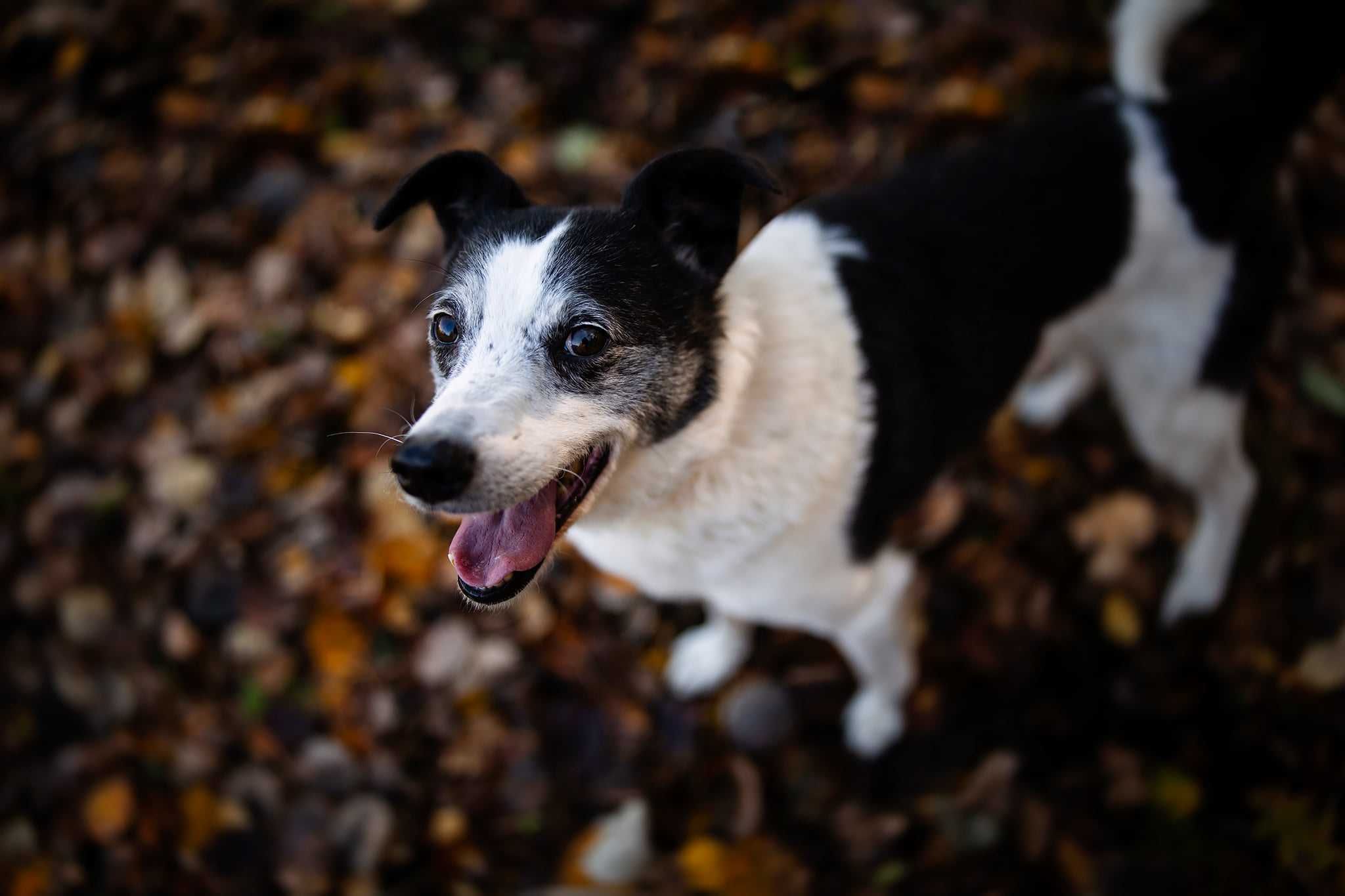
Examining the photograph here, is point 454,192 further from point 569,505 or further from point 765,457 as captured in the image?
point 765,457

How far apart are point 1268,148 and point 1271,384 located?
106 centimetres

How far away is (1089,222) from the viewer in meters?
2.09

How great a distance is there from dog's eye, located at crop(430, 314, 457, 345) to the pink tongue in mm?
384

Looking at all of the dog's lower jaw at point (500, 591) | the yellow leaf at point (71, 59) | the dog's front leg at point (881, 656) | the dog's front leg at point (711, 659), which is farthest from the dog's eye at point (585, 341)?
the yellow leaf at point (71, 59)

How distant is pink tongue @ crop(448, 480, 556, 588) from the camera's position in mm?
1647

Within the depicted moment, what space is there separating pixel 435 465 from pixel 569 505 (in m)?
0.32

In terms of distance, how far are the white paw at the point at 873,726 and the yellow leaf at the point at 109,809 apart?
2.23m

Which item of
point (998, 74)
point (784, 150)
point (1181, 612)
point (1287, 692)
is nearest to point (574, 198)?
point (784, 150)

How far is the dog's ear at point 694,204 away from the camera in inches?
63.8

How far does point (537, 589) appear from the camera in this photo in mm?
2762

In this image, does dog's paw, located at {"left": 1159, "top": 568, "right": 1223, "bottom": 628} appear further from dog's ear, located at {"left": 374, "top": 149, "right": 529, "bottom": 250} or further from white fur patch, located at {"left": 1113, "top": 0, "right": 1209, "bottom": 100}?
dog's ear, located at {"left": 374, "top": 149, "right": 529, "bottom": 250}

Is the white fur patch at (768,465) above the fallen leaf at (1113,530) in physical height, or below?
above

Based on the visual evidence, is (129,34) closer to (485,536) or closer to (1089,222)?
(485,536)

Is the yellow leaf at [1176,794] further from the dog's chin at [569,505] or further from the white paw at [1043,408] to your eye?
the dog's chin at [569,505]
